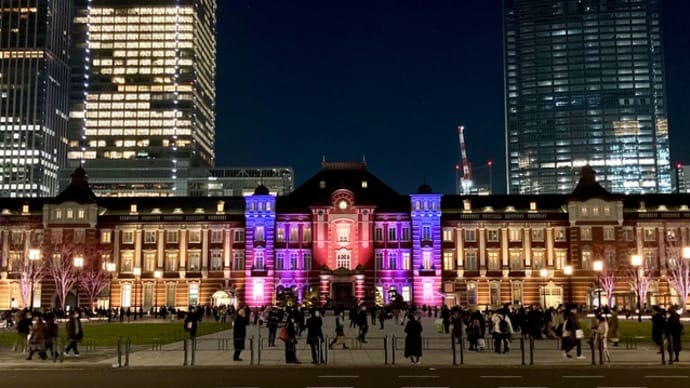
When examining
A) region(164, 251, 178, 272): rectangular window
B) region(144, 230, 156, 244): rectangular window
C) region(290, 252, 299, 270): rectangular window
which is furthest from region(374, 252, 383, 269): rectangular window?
region(144, 230, 156, 244): rectangular window

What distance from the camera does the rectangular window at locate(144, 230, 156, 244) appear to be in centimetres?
10169

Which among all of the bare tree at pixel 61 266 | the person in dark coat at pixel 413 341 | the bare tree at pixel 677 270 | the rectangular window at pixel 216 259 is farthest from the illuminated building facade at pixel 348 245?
the person in dark coat at pixel 413 341

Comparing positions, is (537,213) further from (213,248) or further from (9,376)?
(9,376)

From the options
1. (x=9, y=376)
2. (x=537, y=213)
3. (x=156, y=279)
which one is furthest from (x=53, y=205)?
(x=9, y=376)

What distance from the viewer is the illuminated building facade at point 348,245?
9888 centimetres

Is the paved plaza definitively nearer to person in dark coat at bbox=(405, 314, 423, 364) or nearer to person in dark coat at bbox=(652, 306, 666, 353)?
person in dark coat at bbox=(405, 314, 423, 364)

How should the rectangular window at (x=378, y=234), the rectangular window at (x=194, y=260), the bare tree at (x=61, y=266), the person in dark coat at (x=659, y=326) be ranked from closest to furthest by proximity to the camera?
the person in dark coat at (x=659, y=326)
the bare tree at (x=61, y=266)
the rectangular window at (x=378, y=234)
the rectangular window at (x=194, y=260)

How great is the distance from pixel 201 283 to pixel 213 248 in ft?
15.3

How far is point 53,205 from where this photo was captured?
330ft

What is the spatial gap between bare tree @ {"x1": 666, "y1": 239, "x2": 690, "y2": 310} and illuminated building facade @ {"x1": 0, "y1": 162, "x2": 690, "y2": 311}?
180 centimetres

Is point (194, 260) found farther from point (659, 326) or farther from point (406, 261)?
point (659, 326)

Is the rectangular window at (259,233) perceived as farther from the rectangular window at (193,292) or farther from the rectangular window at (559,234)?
the rectangular window at (559,234)

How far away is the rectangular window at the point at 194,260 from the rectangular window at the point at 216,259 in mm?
1771

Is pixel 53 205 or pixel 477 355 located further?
pixel 53 205
